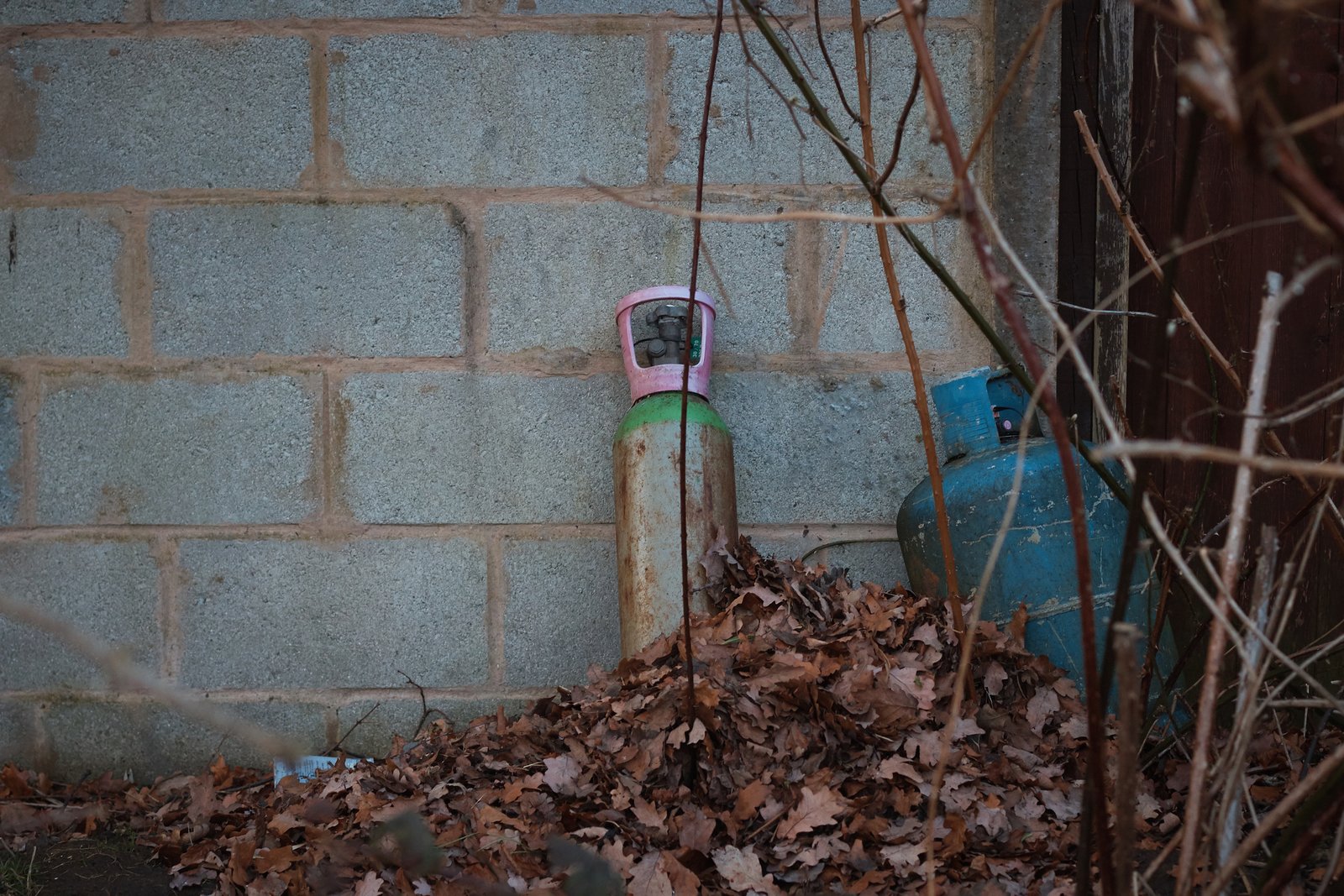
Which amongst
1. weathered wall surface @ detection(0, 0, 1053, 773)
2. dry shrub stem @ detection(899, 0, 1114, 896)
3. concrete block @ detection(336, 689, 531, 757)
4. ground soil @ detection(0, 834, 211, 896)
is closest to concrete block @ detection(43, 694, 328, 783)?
weathered wall surface @ detection(0, 0, 1053, 773)

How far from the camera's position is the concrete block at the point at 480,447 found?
→ 8.48 feet

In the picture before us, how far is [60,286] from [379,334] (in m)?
0.81

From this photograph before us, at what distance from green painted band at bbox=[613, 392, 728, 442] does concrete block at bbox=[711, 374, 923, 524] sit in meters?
0.19

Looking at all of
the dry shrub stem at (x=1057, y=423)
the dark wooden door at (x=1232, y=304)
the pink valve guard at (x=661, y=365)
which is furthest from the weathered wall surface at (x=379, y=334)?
the dry shrub stem at (x=1057, y=423)

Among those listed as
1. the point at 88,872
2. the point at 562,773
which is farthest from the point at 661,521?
the point at 88,872

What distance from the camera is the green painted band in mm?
2330

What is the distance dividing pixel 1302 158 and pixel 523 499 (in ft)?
6.93

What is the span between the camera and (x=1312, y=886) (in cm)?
150

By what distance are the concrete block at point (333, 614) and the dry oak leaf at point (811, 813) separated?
1.10 m

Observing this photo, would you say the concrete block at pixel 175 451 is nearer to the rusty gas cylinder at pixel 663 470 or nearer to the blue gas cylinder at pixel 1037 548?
the rusty gas cylinder at pixel 663 470

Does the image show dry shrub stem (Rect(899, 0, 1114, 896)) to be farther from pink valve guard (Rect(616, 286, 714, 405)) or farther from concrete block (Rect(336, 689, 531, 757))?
concrete block (Rect(336, 689, 531, 757))

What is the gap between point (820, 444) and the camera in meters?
2.58

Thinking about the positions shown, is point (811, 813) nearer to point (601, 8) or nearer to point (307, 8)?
point (601, 8)

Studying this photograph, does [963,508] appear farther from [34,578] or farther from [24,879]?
[34,578]
